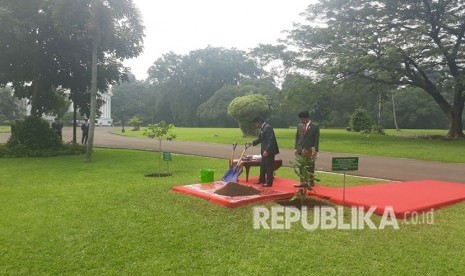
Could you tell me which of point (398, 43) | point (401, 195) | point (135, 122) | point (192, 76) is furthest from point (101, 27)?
point (192, 76)

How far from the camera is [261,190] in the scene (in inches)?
311

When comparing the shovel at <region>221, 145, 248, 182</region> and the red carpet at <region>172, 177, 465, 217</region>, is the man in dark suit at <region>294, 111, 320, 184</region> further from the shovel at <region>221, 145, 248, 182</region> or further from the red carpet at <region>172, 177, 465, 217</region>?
the shovel at <region>221, 145, 248, 182</region>

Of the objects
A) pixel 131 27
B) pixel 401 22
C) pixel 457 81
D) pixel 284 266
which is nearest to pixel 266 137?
pixel 284 266

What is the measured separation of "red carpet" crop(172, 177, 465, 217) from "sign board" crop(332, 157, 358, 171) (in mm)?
868

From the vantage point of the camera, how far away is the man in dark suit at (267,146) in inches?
321

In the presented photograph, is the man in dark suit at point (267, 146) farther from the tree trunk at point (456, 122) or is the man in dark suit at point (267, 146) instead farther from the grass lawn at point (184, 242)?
the tree trunk at point (456, 122)

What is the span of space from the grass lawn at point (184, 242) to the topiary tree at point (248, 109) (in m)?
19.0

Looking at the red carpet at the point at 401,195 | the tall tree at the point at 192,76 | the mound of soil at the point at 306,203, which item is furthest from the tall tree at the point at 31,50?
the tall tree at the point at 192,76

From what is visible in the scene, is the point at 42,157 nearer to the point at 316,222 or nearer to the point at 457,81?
the point at 316,222

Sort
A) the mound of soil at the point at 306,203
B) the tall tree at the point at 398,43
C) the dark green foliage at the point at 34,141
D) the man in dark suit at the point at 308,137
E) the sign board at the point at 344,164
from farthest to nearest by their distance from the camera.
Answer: the tall tree at the point at 398,43
the dark green foliage at the point at 34,141
the man in dark suit at the point at 308,137
the mound of soil at the point at 306,203
the sign board at the point at 344,164

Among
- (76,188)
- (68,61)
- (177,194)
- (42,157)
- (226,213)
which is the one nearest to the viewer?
(226,213)

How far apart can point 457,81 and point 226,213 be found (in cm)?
2138

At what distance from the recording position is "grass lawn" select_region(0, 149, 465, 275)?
4.24 meters

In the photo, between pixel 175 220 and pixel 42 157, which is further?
pixel 42 157
